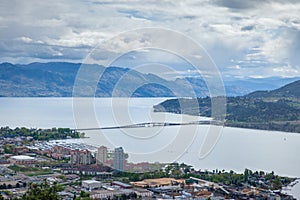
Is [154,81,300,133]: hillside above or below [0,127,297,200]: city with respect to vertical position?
above

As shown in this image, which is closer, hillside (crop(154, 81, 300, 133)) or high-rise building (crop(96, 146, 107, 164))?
high-rise building (crop(96, 146, 107, 164))

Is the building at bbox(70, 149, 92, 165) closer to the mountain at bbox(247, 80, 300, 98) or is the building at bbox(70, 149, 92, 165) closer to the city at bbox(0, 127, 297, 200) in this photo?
the city at bbox(0, 127, 297, 200)

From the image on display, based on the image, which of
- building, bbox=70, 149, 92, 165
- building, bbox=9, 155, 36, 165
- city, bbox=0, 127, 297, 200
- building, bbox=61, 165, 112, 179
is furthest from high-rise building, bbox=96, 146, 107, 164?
building, bbox=9, 155, 36, 165

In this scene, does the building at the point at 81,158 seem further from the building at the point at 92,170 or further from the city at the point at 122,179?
the building at the point at 92,170

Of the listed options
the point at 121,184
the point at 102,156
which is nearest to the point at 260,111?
the point at 102,156

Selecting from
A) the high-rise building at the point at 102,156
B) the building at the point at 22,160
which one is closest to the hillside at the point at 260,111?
the building at the point at 22,160

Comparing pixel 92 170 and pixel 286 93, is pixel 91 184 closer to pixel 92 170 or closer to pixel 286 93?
pixel 92 170

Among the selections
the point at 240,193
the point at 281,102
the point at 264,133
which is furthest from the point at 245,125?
the point at 240,193
